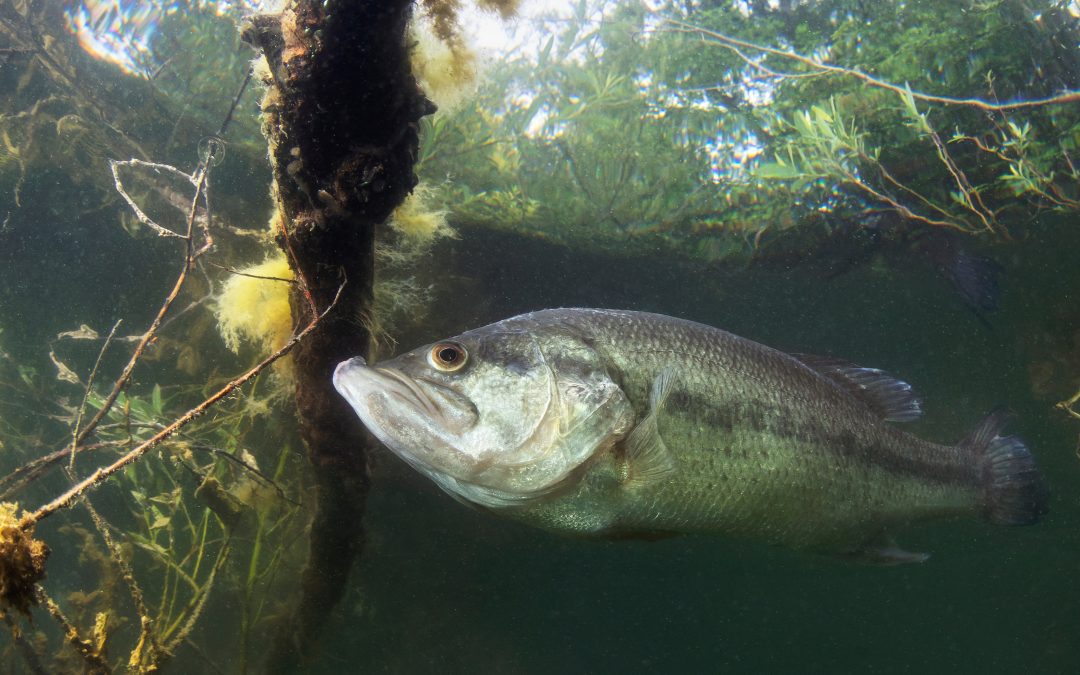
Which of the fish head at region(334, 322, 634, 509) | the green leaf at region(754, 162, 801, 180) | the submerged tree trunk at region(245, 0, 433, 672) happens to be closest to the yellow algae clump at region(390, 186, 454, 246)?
the submerged tree trunk at region(245, 0, 433, 672)

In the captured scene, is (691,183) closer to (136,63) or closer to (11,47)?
(136,63)

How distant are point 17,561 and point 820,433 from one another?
12.8ft

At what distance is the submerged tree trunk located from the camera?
7.27 feet

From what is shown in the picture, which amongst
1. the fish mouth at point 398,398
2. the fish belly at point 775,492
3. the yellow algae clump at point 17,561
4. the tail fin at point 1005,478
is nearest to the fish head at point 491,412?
the fish mouth at point 398,398

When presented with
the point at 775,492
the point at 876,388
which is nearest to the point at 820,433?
the point at 775,492

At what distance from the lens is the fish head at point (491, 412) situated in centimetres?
231

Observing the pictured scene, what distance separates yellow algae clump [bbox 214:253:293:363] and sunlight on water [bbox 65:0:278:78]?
185 inches

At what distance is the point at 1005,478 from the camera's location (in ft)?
14.5

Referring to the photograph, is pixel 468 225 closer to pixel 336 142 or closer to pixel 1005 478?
pixel 336 142

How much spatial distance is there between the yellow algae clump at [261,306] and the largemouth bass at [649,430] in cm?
265

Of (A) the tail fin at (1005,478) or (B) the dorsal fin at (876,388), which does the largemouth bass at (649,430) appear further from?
(A) the tail fin at (1005,478)

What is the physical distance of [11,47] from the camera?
7164 mm

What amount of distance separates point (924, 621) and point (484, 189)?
148ft

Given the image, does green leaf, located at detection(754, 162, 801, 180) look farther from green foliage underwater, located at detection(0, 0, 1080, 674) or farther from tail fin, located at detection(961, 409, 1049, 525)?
tail fin, located at detection(961, 409, 1049, 525)
